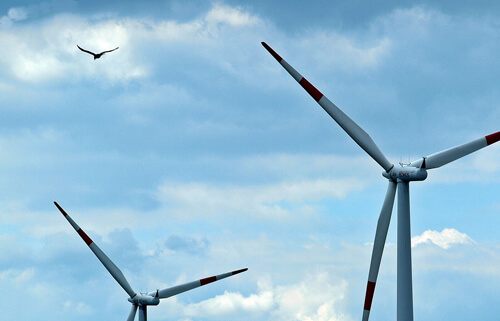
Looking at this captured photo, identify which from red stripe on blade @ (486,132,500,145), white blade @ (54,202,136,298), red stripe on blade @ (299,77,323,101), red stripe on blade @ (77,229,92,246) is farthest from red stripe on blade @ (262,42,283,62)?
red stripe on blade @ (77,229,92,246)

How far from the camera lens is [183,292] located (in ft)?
351

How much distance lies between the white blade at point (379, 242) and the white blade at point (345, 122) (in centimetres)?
256

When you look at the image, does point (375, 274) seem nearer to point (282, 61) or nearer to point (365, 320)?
point (365, 320)

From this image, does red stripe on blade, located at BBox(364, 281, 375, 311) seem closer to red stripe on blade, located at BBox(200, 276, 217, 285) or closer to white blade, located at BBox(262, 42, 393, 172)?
white blade, located at BBox(262, 42, 393, 172)

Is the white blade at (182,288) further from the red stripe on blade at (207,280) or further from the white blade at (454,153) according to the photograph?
the white blade at (454,153)

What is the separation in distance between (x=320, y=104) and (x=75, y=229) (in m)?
43.5

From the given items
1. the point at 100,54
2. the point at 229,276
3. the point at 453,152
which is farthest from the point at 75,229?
the point at 453,152

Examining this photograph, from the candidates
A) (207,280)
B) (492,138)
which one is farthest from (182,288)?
(492,138)

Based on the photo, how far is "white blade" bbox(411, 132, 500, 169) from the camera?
2827 inches

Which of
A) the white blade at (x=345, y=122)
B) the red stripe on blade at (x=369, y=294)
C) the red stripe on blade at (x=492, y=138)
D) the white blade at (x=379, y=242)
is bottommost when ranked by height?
the red stripe on blade at (x=369, y=294)

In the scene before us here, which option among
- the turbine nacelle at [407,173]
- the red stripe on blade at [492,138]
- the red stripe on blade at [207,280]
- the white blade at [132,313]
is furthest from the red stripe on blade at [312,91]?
the white blade at [132,313]

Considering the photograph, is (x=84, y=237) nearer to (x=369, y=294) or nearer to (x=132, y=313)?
(x=132, y=313)

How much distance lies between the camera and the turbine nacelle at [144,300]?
349 feet

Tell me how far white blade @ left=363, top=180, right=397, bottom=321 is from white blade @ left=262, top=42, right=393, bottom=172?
2.56 meters
